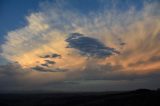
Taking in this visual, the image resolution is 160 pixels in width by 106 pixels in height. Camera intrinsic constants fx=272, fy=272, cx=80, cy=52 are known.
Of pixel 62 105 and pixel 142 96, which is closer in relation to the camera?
pixel 142 96

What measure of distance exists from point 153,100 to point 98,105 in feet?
57.8

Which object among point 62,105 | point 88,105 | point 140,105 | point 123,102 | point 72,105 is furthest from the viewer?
point 62,105

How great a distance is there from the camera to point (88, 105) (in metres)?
89.9

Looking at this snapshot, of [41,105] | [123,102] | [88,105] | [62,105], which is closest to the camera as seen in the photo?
[123,102]

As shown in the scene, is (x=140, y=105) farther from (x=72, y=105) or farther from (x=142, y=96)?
(x=72, y=105)

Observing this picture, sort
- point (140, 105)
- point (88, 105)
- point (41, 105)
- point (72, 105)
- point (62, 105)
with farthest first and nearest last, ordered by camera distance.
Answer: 1. point (41, 105)
2. point (62, 105)
3. point (72, 105)
4. point (88, 105)
5. point (140, 105)

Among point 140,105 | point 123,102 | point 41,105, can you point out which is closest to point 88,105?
point 123,102

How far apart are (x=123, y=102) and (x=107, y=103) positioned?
19.1 ft

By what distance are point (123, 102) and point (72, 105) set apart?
2644 centimetres

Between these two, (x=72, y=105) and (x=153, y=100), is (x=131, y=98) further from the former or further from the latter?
(x=72, y=105)

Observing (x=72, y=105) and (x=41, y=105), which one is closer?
(x=72, y=105)

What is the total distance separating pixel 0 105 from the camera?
363 feet

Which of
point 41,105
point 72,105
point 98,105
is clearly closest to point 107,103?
point 98,105

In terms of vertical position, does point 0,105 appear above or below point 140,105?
Result: above
